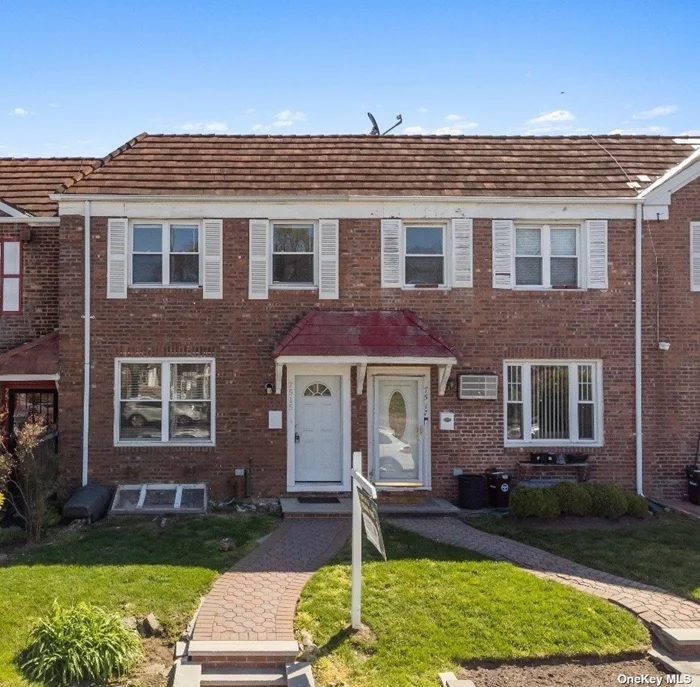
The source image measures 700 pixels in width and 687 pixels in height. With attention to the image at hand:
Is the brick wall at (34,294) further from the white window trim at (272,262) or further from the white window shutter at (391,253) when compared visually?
the white window shutter at (391,253)

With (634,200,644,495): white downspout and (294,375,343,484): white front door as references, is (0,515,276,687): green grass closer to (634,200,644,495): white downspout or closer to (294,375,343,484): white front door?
(294,375,343,484): white front door

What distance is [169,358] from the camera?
12.6m

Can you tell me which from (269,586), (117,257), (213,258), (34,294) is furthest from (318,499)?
(34,294)

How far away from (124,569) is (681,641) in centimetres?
647

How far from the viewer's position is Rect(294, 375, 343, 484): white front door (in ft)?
41.9

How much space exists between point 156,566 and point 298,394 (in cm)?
490

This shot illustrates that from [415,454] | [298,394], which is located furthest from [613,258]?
[298,394]

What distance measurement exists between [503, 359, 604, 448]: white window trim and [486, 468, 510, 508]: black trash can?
0.81 metres

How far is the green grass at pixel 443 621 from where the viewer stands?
6355mm

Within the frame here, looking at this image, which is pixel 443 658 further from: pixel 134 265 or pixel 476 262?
pixel 134 265

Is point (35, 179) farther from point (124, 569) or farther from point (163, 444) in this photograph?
point (124, 569)

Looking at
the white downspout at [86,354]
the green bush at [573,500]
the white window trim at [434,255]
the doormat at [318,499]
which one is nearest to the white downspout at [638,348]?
the green bush at [573,500]

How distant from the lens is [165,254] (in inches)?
502

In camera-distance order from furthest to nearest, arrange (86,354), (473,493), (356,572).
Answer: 1. (86,354)
2. (473,493)
3. (356,572)
